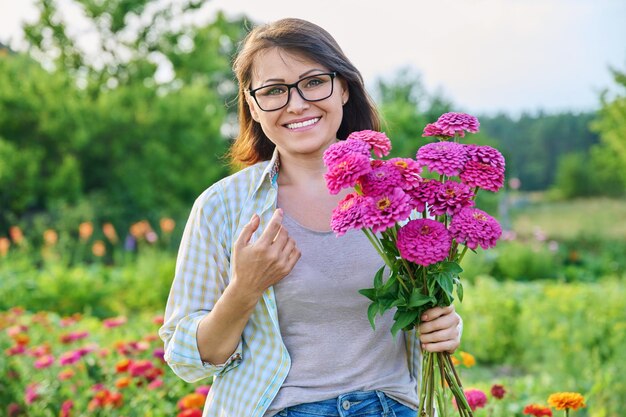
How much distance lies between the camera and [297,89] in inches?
69.9

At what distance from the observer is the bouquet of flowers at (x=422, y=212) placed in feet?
4.62

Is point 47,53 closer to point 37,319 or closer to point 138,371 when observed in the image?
point 37,319

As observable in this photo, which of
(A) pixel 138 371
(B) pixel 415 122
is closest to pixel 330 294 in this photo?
(A) pixel 138 371

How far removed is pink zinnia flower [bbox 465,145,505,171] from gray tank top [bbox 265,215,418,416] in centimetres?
37

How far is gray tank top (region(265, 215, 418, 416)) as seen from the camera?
1701 millimetres

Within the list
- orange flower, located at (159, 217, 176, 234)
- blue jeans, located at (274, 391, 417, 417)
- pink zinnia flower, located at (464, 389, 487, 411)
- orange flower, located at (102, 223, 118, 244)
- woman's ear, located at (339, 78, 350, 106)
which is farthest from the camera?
orange flower, located at (102, 223, 118, 244)

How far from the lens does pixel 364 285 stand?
174 cm

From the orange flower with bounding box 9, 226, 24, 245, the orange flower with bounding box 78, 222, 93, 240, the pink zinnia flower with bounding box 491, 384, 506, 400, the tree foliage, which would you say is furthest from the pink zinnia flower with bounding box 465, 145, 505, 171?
the tree foliage

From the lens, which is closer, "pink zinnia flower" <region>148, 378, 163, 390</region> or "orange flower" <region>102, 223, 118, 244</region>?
"pink zinnia flower" <region>148, 378, 163, 390</region>

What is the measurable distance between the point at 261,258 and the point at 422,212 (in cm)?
35

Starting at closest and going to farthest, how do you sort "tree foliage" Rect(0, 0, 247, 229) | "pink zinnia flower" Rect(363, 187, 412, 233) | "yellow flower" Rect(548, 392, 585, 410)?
"pink zinnia flower" Rect(363, 187, 412, 233) < "yellow flower" Rect(548, 392, 585, 410) < "tree foliage" Rect(0, 0, 247, 229)

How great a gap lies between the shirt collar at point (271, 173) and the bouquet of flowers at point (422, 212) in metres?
0.41

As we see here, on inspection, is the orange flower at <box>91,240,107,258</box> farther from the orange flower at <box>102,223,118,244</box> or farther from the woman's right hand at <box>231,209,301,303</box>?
the woman's right hand at <box>231,209,301,303</box>

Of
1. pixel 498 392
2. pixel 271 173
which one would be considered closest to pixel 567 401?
pixel 498 392
